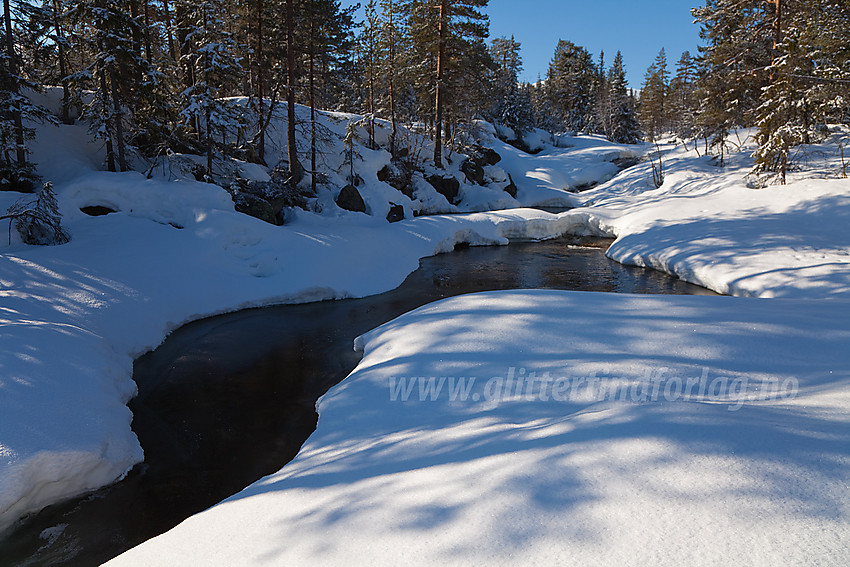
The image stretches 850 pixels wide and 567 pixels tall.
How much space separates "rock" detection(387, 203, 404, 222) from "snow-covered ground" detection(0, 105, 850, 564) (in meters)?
7.18

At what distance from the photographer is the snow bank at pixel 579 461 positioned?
2123mm

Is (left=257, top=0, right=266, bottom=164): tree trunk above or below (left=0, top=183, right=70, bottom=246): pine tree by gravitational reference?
above

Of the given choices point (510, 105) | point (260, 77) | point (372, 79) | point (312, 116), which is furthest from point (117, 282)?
point (510, 105)

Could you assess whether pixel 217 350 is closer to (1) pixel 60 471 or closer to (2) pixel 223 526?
(1) pixel 60 471

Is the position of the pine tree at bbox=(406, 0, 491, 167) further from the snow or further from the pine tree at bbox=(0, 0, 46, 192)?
the pine tree at bbox=(0, 0, 46, 192)

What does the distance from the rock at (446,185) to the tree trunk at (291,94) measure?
28.4ft

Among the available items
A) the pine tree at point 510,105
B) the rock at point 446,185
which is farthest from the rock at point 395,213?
the pine tree at point 510,105

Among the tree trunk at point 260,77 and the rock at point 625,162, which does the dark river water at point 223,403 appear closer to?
the tree trunk at point 260,77

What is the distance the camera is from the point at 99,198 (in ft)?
45.0

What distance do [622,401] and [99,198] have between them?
15594 mm

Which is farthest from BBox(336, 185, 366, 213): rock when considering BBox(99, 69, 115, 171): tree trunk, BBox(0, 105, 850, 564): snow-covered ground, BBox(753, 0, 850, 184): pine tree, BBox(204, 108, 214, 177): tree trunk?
BBox(753, 0, 850, 184): pine tree

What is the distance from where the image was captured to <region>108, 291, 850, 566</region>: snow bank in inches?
83.6

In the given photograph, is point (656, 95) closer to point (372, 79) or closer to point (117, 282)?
point (372, 79)

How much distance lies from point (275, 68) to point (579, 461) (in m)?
24.3
